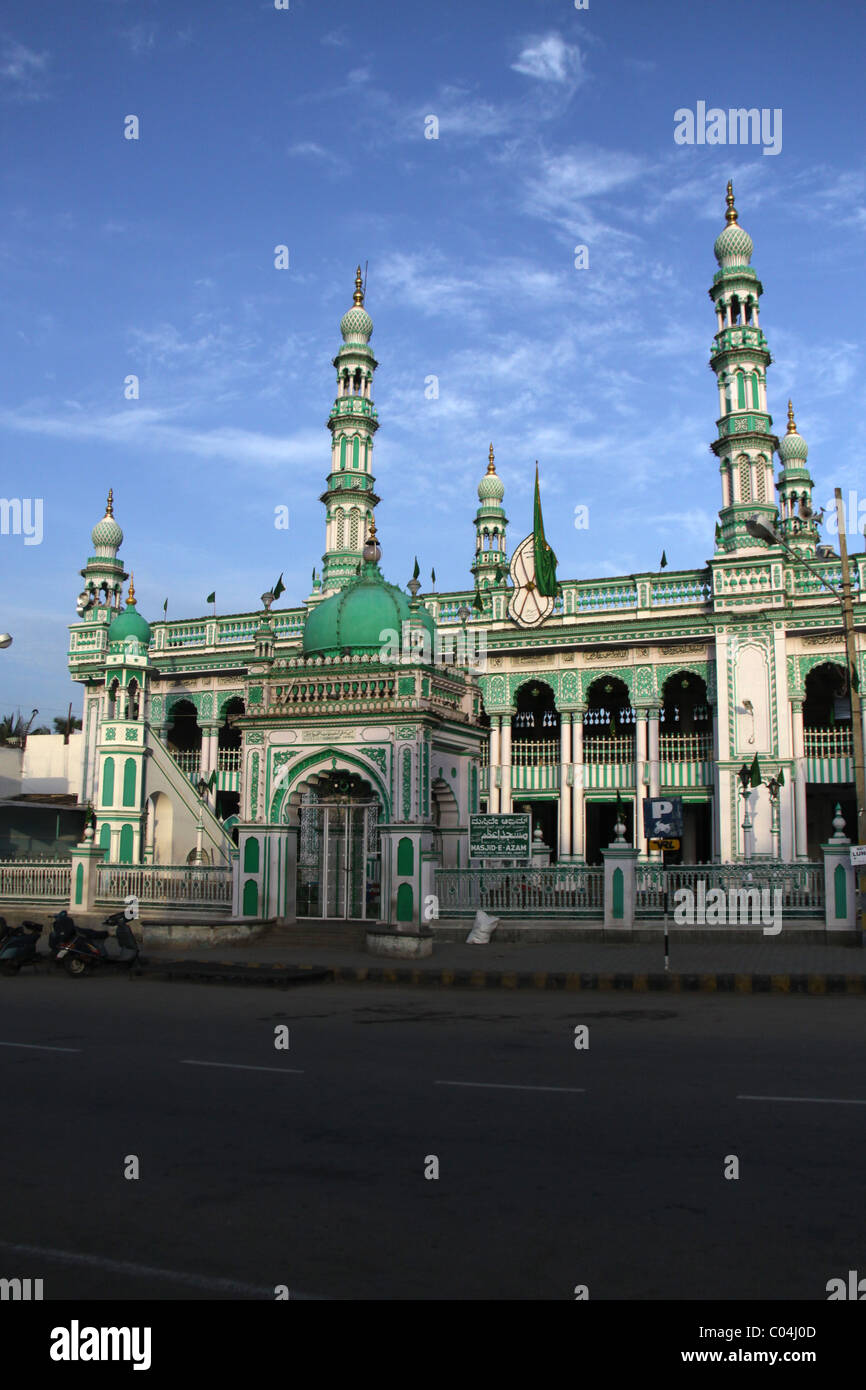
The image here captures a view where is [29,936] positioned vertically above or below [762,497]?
below

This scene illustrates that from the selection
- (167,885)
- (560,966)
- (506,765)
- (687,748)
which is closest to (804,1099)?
(560,966)

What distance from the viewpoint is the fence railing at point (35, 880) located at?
77.5ft

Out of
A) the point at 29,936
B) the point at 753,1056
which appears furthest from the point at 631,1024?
the point at 29,936

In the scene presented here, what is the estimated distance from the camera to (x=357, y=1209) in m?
4.90

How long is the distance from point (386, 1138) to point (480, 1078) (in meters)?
1.92

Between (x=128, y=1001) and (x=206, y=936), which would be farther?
(x=206, y=936)

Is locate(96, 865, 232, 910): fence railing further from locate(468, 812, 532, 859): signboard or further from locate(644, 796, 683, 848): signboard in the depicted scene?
locate(644, 796, 683, 848): signboard

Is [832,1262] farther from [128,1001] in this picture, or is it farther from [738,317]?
[738,317]

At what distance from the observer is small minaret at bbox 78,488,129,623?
39969 millimetres

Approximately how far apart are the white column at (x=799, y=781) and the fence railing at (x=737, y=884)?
33.6 ft

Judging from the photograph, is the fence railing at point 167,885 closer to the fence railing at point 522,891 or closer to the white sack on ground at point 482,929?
the fence railing at point 522,891

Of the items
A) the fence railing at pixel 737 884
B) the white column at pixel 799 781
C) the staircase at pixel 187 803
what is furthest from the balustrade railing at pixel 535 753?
the fence railing at pixel 737 884

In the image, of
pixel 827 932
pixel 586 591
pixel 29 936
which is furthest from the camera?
pixel 586 591
